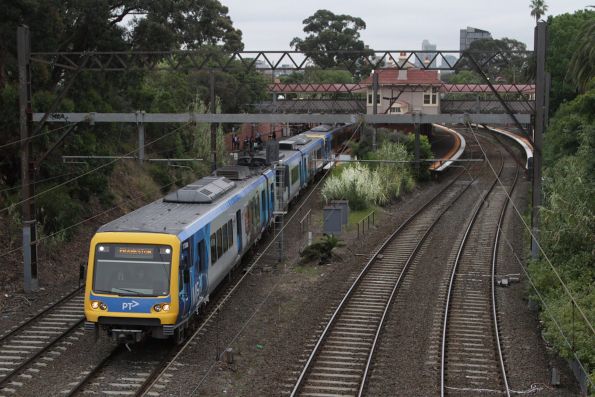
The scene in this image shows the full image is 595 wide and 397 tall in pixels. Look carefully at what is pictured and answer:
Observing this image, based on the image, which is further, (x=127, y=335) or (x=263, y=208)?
(x=263, y=208)

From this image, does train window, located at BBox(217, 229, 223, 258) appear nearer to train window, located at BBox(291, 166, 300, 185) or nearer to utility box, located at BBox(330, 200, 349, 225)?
utility box, located at BBox(330, 200, 349, 225)

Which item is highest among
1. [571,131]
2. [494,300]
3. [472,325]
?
[571,131]

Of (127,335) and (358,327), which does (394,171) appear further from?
(127,335)

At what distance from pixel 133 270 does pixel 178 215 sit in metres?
2.40

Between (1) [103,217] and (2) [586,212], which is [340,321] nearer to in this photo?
(2) [586,212]

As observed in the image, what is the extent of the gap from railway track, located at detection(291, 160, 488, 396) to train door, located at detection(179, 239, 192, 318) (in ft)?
8.76

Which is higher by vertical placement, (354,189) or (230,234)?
(230,234)

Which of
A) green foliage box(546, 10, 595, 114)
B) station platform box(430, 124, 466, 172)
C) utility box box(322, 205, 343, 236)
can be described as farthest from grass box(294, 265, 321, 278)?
green foliage box(546, 10, 595, 114)

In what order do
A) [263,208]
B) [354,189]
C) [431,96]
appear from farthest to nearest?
[431,96] < [354,189] < [263,208]

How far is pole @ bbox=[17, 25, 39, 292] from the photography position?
783 inches

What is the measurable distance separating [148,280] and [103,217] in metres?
16.2

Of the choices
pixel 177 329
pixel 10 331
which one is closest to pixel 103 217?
pixel 10 331

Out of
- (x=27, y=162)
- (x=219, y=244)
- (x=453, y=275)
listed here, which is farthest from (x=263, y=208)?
(x=27, y=162)

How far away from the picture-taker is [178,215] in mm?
17391
